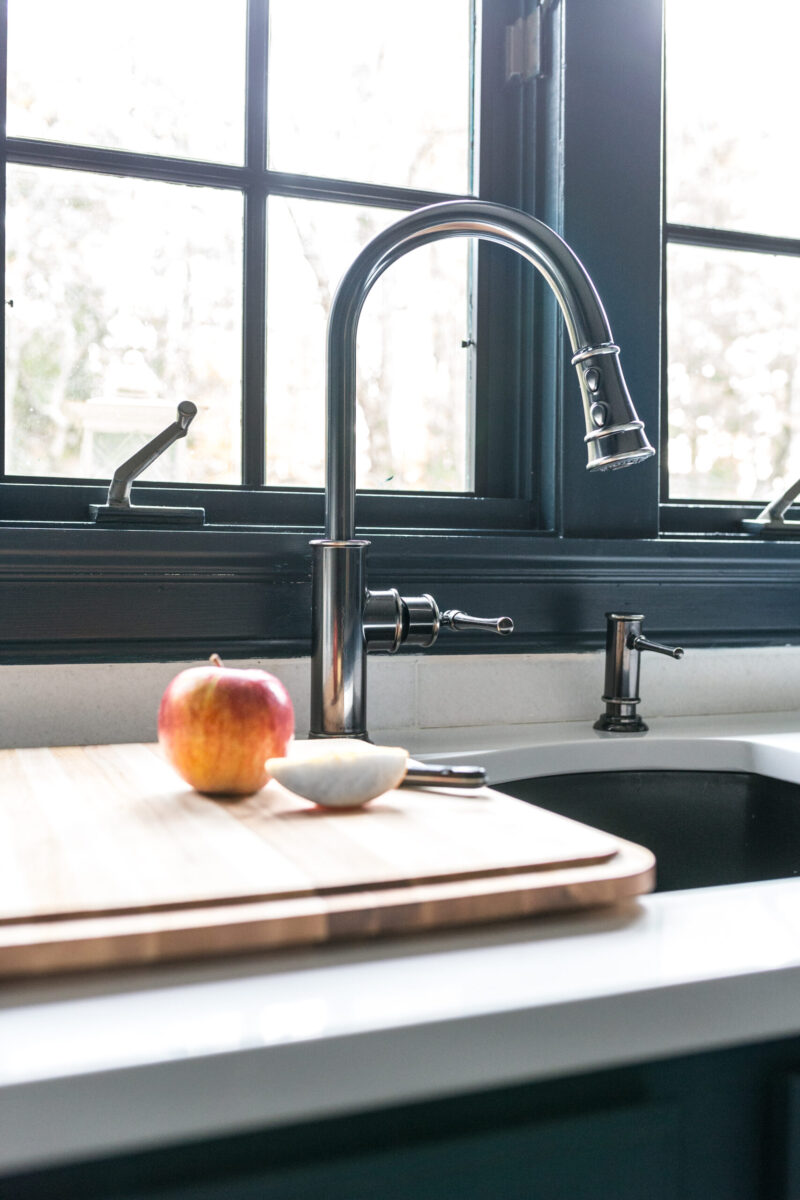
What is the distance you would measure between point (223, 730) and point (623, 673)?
600 mm

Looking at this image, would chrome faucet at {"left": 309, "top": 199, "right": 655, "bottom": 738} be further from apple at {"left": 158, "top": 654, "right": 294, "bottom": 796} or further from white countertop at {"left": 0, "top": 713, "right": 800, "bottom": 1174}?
white countertop at {"left": 0, "top": 713, "right": 800, "bottom": 1174}

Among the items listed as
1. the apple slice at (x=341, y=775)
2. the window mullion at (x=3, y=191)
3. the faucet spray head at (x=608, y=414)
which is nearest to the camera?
the apple slice at (x=341, y=775)

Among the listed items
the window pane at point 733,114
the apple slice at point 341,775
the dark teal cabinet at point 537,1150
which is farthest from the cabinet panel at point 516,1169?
the window pane at point 733,114

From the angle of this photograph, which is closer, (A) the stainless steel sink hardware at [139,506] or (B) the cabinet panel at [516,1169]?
(B) the cabinet panel at [516,1169]

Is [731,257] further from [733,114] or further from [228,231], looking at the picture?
[228,231]

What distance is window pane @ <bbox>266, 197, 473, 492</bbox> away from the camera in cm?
133

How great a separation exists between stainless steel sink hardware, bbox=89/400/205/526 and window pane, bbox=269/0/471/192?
0.47m

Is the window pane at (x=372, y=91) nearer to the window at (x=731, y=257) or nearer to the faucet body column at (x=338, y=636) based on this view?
the window at (x=731, y=257)

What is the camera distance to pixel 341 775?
73 centimetres

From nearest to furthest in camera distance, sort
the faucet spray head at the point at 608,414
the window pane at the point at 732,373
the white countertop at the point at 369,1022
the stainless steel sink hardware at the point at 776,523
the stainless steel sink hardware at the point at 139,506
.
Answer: the white countertop at the point at 369,1022 → the faucet spray head at the point at 608,414 → the stainless steel sink hardware at the point at 139,506 → the stainless steel sink hardware at the point at 776,523 → the window pane at the point at 732,373

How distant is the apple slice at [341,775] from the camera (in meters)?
0.73

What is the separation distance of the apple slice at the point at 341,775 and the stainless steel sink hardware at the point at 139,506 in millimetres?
440

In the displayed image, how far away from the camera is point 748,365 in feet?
5.37

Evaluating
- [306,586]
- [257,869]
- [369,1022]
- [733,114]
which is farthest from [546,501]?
[369,1022]
